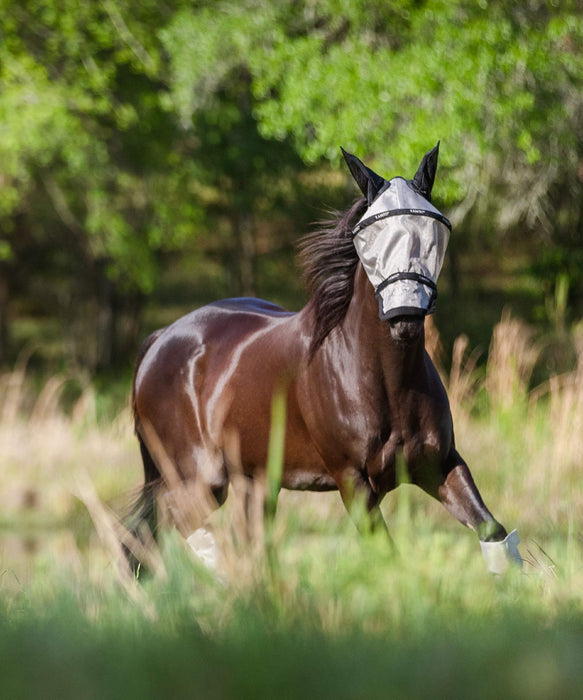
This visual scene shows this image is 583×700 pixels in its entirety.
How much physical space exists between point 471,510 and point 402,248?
1059 mm

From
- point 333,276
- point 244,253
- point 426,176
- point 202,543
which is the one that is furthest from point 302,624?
point 244,253

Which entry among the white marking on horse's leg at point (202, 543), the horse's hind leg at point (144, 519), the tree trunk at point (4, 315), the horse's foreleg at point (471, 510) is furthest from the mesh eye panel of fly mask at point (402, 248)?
the tree trunk at point (4, 315)

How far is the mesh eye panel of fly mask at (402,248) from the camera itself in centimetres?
381

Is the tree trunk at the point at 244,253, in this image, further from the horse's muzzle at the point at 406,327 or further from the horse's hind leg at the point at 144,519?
the horse's muzzle at the point at 406,327

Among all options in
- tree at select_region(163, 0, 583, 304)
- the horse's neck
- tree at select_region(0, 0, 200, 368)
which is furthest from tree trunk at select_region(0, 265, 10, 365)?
the horse's neck

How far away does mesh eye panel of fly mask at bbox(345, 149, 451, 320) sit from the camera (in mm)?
3807

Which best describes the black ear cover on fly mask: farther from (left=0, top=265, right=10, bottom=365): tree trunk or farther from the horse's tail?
(left=0, top=265, right=10, bottom=365): tree trunk

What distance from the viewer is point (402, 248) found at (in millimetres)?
Result: 3891

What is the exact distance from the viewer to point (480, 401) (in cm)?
894

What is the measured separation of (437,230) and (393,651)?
1.82 m

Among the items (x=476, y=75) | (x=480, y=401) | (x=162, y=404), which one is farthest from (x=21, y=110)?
(x=162, y=404)

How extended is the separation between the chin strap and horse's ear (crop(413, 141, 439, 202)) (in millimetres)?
1382

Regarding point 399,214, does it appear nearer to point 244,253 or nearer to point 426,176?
point 426,176

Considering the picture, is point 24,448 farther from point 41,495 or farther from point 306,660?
point 306,660
